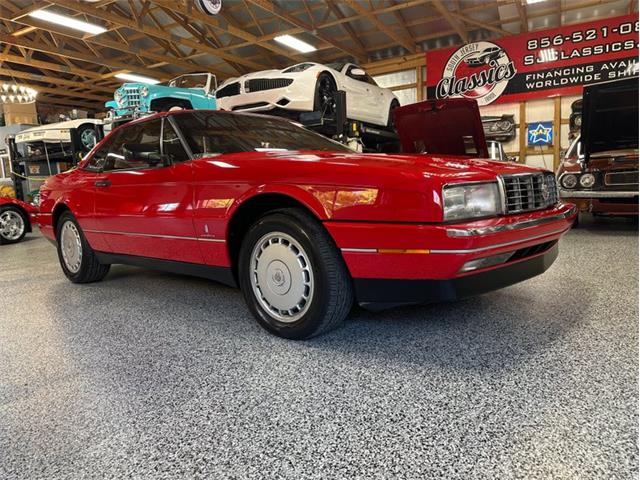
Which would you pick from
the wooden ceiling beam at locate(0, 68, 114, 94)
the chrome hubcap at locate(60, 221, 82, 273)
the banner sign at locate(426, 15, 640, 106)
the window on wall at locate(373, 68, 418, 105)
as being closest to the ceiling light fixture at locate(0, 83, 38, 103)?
the wooden ceiling beam at locate(0, 68, 114, 94)

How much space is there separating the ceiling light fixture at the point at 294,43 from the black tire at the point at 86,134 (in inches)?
196

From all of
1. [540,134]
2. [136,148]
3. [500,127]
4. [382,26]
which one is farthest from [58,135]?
[540,134]

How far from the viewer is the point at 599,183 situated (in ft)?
16.1

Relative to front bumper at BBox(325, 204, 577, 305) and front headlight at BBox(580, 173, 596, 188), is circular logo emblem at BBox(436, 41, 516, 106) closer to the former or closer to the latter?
front headlight at BBox(580, 173, 596, 188)

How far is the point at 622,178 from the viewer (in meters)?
4.81

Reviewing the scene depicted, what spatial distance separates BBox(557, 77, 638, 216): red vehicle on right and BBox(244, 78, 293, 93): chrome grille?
12.5 ft

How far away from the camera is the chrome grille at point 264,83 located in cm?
616

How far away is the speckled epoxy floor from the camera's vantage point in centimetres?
116

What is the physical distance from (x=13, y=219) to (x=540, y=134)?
1147cm

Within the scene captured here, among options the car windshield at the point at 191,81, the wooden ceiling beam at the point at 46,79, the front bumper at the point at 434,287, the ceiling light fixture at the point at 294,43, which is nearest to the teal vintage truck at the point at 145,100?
the car windshield at the point at 191,81

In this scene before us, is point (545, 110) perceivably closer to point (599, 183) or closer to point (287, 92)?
point (599, 183)

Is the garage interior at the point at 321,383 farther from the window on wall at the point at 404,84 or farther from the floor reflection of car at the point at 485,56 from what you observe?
the window on wall at the point at 404,84

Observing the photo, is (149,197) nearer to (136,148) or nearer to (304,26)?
(136,148)

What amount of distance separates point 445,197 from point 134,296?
7.85 ft
